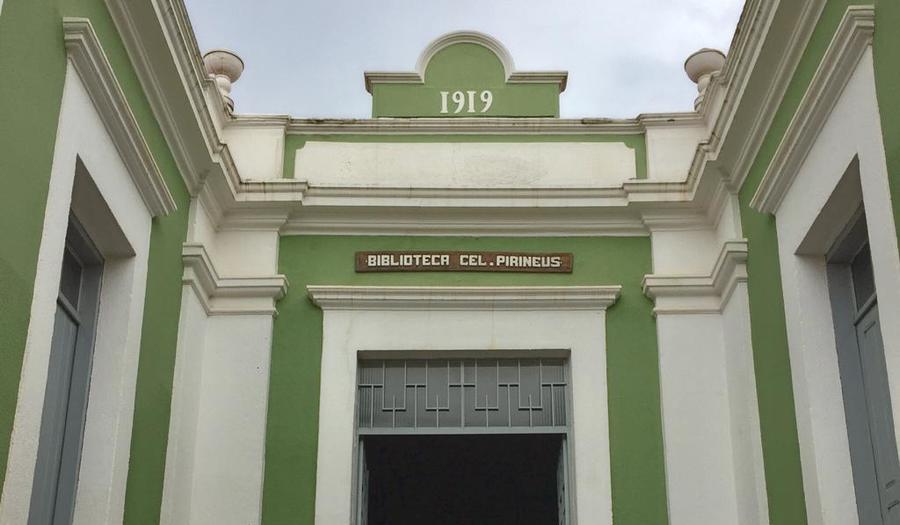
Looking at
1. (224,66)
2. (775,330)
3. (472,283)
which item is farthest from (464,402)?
(224,66)

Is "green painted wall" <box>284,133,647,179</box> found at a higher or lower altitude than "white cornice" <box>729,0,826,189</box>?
higher

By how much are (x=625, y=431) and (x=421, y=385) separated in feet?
5.40

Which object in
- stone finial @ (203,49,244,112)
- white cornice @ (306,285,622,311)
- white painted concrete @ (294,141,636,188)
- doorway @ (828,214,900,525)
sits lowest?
doorway @ (828,214,900,525)

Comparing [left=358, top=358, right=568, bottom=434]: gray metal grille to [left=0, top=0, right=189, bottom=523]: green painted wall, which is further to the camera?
[left=358, top=358, right=568, bottom=434]: gray metal grille

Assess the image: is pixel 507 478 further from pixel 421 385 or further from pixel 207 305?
pixel 207 305

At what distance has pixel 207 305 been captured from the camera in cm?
972

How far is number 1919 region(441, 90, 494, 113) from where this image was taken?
35.9ft

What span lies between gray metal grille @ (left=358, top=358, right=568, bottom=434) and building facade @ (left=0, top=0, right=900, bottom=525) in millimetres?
23

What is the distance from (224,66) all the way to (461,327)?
3.22 m

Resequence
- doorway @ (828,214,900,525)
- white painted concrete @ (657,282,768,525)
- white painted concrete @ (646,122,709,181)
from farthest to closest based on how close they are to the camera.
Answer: white painted concrete @ (646,122,709,181), white painted concrete @ (657,282,768,525), doorway @ (828,214,900,525)

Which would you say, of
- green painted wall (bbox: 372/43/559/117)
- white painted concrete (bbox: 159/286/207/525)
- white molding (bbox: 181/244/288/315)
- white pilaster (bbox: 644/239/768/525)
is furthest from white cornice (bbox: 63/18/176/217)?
white pilaster (bbox: 644/239/768/525)

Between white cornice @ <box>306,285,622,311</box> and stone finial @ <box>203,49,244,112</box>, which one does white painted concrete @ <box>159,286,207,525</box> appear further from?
stone finial @ <box>203,49,244,112</box>

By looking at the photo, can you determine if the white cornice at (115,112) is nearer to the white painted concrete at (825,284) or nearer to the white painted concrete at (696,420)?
the white painted concrete at (696,420)

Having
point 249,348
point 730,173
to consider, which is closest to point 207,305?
point 249,348
